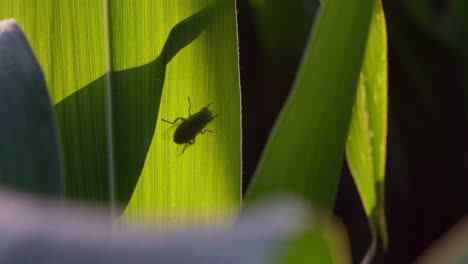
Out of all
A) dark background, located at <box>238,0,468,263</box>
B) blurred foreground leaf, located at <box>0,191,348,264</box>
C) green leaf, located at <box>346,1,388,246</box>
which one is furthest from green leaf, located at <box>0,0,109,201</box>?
dark background, located at <box>238,0,468,263</box>

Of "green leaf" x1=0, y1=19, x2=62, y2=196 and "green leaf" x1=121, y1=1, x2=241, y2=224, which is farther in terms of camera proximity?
"green leaf" x1=121, y1=1, x2=241, y2=224

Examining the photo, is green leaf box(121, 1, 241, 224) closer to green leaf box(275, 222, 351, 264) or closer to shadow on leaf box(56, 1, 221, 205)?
shadow on leaf box(56, 1, 221, 205)

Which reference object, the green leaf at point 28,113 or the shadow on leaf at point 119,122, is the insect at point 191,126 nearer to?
the shadow on leaf at point 119,122

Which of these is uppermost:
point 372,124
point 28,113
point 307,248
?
point 307,248

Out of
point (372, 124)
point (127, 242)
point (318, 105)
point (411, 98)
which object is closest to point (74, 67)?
point (318, 105)

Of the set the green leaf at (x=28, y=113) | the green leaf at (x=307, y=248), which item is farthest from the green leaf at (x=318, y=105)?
the green leaf at (x=307, y=248)

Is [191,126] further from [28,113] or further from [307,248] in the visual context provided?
[307,248]
